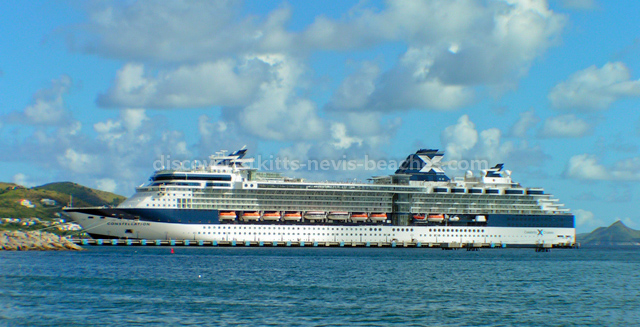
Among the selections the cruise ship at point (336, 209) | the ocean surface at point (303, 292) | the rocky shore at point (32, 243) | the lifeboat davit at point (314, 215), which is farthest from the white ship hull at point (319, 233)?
the ocean surface at point (303, 292)

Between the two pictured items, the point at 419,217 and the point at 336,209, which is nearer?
the point at 336,209

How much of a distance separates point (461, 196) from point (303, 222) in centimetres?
2606

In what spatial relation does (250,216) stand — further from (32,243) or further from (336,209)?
(32,243)

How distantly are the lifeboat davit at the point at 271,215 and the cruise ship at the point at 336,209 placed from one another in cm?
15

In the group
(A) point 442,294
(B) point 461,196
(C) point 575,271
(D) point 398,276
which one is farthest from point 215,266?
(B) point 461,196

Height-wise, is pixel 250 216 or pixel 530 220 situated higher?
pixel 530 220

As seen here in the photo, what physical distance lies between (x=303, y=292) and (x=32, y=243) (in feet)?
188

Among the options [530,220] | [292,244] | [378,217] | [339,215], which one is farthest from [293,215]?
[530,220]

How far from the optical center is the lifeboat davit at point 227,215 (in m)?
99.4

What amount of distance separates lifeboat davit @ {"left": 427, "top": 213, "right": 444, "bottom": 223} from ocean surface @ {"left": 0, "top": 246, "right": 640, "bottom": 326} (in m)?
32.1

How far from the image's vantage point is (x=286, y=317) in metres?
39.6

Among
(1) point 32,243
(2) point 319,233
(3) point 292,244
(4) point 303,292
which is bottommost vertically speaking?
(4) point 303,292

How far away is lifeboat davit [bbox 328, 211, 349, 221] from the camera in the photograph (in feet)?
349

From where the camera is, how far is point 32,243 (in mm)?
94625
